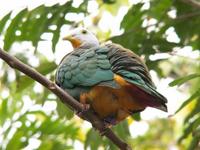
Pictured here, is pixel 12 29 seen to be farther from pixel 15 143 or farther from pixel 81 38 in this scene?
pixel 15 143

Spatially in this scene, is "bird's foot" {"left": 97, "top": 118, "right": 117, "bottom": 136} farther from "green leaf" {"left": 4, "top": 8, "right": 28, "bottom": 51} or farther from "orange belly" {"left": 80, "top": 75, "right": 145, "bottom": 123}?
"green leaf" {"left": 4, "top": 8, "right": 28, "bottom": 51}

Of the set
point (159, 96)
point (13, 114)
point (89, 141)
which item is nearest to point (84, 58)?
point (159, 96)

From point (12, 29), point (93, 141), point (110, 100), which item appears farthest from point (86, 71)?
point (12, 29)

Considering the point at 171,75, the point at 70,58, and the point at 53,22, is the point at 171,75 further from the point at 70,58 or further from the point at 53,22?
the point at 70,58

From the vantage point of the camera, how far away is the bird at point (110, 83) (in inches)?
121

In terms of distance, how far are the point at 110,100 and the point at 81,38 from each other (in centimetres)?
92

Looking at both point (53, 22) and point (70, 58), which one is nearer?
A: point (70, 58)

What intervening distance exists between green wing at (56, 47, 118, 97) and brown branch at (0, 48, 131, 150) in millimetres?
176

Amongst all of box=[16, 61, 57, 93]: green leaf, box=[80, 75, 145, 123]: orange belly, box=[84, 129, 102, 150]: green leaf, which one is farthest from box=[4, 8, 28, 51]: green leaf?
box=[80, 75, 145, 123]: orange belly

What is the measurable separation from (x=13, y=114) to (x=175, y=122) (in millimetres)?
3329

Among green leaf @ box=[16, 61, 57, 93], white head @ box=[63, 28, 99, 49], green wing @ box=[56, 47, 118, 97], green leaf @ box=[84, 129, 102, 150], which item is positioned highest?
green wing @ box=[56, 47, 118, 97]

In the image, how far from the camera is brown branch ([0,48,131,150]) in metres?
2.67

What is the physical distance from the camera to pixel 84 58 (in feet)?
11.2

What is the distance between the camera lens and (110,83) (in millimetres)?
3082
